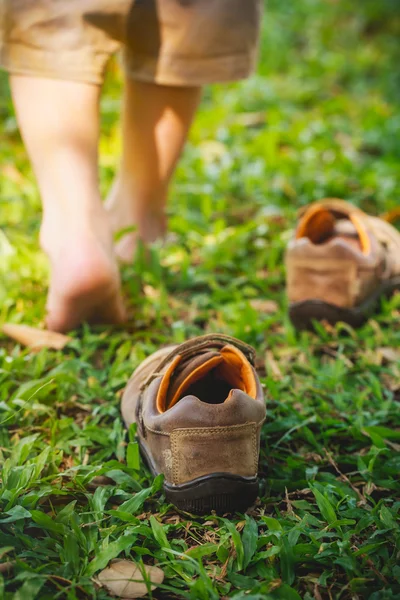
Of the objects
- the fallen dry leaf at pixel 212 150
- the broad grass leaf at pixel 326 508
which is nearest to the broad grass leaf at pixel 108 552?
the broad grass leaf at pixel 326 508

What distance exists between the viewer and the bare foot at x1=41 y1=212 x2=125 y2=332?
169cm

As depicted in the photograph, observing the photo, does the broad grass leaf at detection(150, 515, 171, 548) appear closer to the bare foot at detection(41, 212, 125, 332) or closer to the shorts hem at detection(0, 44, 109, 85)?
the bare foot at detection(41, 212, 125, 332)

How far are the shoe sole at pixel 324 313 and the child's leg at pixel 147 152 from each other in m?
0.54

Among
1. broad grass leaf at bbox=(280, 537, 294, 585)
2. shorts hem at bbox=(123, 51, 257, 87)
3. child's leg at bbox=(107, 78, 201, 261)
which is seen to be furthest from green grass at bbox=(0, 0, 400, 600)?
shorts hem at bbox=(123, 51, 257, 87)

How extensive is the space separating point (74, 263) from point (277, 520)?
765mm

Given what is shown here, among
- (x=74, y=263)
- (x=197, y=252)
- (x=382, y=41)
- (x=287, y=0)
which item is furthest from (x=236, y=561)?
(x=287, y=0)

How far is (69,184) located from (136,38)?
18.4 inches

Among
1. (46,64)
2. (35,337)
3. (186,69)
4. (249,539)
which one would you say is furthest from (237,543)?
(186,69)

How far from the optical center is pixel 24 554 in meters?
1.15

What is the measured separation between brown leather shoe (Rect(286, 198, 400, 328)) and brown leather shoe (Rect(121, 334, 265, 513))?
606mm

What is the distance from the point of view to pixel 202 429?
48.6 inches

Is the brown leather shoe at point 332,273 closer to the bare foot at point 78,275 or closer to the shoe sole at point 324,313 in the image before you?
the shoe sole at point 324,313

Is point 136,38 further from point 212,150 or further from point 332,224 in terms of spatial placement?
point 212,150

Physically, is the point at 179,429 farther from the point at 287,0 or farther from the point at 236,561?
the point at 287,0
